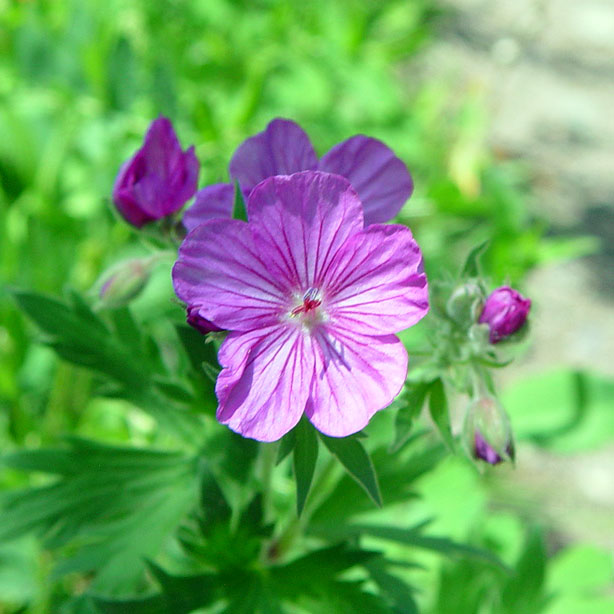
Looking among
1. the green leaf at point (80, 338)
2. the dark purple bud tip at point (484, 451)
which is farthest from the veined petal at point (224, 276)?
the green leaf at point (80, 338)

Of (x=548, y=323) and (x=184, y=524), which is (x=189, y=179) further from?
(x=548, y=323)

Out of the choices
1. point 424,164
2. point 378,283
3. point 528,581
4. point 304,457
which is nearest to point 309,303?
point 378,283

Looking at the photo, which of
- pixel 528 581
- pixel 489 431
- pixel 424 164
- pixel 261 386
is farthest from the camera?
pixel 424 164

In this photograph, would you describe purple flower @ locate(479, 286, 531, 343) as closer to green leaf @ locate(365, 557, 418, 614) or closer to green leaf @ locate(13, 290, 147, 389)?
green leaf @ locate(365, 557, 418, 614)

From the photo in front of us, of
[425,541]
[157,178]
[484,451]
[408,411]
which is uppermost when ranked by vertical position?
[157,178]

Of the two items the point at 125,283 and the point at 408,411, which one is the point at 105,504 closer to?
the point at 125,283
